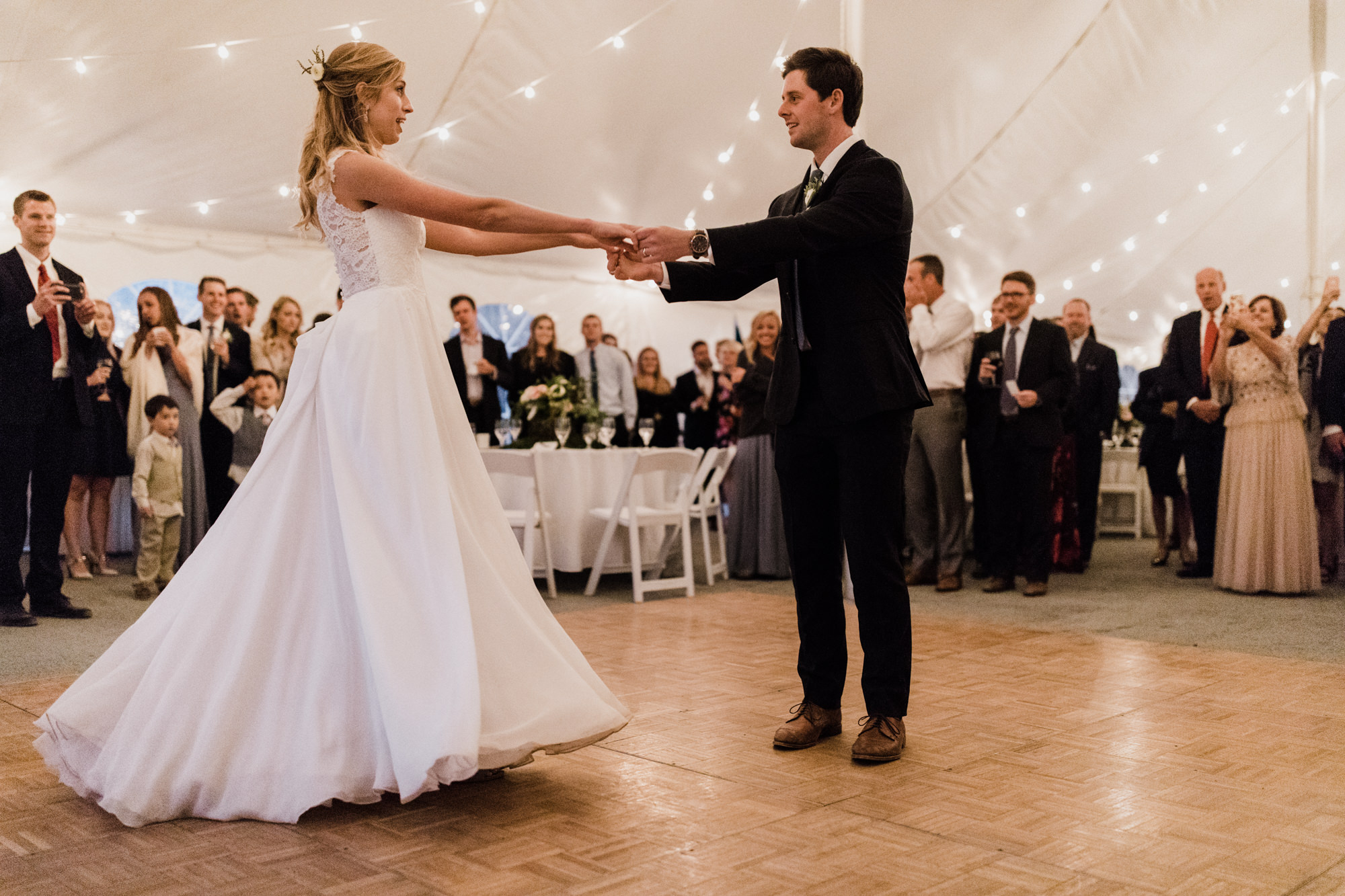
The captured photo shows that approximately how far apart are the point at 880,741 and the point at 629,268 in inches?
52.0

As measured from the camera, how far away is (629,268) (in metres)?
2.75

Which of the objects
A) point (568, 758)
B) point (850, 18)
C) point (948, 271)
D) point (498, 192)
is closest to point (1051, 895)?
point (568, 758)

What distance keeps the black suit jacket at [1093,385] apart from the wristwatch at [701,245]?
513 cm

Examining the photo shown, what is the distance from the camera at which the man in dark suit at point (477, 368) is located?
7.16m

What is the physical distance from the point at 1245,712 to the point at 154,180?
6.89 meters

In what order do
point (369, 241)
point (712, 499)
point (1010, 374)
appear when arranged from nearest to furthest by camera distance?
point (369, 241), point (1010, 374), point (712, 499)

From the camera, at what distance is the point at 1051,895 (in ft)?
5.78

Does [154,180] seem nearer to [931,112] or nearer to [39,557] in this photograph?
[39,557]

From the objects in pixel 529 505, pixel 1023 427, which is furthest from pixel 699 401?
pixel 1023 427

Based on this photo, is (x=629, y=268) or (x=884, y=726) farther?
(x=629, y=268)

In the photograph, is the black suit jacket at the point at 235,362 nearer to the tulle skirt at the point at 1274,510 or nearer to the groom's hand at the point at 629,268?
the groom's hand at the point at 629,268

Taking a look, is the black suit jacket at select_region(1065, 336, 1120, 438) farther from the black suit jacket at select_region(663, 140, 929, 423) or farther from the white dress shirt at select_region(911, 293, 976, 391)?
the black suit jacket at select_region(663, 140, 929, 423)

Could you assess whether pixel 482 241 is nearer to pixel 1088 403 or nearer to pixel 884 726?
pixel 884 726

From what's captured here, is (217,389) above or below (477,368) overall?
below
